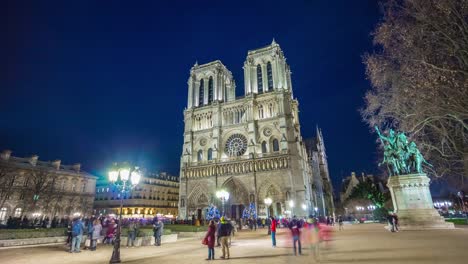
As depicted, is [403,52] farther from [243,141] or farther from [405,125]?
[243,141]

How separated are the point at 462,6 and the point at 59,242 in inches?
908

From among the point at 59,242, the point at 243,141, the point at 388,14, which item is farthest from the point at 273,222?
the point at 243,141

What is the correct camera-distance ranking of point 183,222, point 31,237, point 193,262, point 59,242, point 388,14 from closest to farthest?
1. point 193,262
2. point 388,14
3. point 31,237
4. point 59,242
5. point 183,222

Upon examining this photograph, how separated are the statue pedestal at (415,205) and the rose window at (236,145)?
85.7 feet

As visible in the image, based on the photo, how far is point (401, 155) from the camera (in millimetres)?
17766

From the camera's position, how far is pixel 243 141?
42094 millimetres

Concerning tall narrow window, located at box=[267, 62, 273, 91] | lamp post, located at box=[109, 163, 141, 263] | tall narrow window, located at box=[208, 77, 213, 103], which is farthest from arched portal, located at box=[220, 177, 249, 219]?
lamp post, located at box=[109, 163, 141, 263]

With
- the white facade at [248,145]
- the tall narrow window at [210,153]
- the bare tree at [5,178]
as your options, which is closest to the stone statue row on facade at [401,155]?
the white facade at [248,145]

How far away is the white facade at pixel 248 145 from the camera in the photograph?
121 ft

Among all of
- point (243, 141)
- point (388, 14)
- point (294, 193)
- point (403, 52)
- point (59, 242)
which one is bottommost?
point (59, 242)

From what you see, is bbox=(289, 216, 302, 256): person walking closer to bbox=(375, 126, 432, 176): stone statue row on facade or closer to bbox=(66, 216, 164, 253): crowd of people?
bbox=(66, 216, 164, 253): crowd of people

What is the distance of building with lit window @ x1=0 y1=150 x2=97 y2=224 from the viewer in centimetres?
2939

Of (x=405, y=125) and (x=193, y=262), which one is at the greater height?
(x=405, y=125)

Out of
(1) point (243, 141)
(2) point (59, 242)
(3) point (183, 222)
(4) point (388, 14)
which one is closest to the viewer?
(4) point (388, 14)
